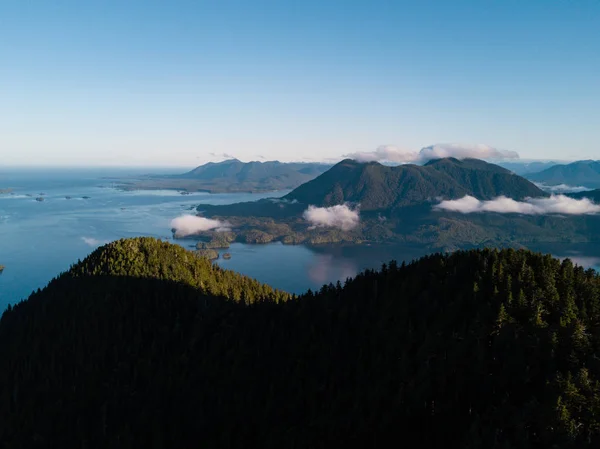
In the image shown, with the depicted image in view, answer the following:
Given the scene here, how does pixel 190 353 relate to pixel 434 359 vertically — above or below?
below

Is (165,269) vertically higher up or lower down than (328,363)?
higher up

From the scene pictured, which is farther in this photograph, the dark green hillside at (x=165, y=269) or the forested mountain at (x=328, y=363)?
the dark green hillside at (x=165, y=269)

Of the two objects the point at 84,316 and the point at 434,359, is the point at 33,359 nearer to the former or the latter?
the point at 84,316

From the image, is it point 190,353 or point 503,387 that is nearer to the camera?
point 503,387

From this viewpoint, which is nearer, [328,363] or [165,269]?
[328,363]

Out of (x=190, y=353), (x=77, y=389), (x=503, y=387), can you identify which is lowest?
(x=77, y=389)

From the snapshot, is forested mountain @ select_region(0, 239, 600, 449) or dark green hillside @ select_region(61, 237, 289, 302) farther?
dark green hillside @ select_region(61, 237, 289, 302)

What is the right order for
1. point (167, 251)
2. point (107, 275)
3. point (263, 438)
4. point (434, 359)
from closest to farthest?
point (434, 359) < point (263, 438) < point (107, 275) < point (167, 251)

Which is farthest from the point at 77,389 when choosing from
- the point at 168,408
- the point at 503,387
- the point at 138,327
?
the point at 503,387
